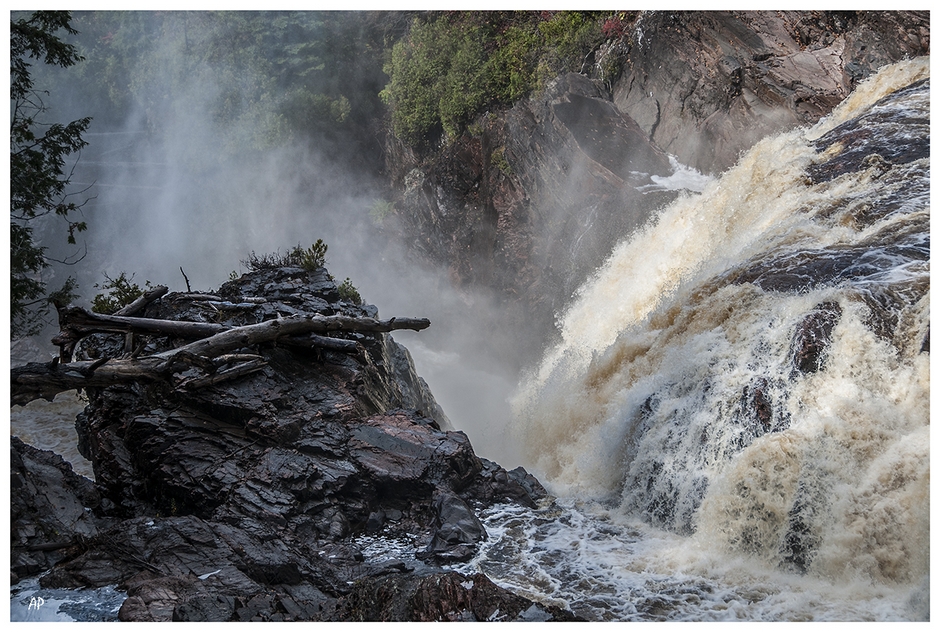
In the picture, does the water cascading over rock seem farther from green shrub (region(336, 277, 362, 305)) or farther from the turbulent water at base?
green shrub (region(336, 277, 362, 305))

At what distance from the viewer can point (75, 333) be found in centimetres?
720

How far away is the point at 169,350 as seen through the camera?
24.9 feet

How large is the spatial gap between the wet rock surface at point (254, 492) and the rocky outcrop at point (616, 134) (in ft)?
28.7

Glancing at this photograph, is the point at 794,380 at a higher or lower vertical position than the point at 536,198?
lower

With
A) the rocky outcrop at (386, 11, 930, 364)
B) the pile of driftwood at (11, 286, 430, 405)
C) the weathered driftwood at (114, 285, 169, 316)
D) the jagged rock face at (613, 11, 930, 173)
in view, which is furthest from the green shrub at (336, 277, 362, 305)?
the jagged rock face at (613, 11, 930, 173)

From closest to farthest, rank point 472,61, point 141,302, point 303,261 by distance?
point 141,302 < point 303,261 < point 472,61

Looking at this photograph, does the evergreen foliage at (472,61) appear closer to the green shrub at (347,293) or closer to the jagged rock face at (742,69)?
the jagged rock face at (742,69)

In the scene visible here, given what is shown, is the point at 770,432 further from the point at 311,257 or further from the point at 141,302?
the point at 141,302

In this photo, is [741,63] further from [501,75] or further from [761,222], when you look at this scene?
[501,75]

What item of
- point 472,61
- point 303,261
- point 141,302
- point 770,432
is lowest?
point 770,432

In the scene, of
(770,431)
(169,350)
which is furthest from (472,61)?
(770,431)

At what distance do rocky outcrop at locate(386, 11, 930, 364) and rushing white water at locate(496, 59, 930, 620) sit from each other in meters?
2.09

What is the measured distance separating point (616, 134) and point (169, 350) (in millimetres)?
11364
